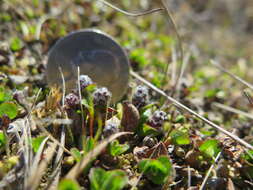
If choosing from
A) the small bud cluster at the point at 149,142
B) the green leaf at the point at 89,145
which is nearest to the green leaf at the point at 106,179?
the green leaf at the point at 89,145

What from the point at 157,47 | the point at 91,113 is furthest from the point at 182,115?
the point at 157,47

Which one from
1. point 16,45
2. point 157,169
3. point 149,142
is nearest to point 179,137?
point 149,142

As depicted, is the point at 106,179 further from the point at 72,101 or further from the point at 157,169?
the point at 72,101

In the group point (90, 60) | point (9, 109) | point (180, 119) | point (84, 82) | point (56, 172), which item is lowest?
point (56, 172)

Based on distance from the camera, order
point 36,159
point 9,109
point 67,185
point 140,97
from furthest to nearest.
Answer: point 140,97 → point 9,109 → point 36,159 → point 67,185

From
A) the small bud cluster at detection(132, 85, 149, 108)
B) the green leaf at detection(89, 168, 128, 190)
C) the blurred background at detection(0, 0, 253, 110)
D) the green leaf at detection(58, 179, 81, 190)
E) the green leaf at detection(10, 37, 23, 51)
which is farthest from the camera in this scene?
the blurred background at detection(0, 0, 253, 110)

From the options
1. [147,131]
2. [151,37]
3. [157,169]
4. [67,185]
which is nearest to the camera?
[67,185]

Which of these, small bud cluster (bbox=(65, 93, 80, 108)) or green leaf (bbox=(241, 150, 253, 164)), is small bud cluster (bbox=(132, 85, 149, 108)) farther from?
green leaf (bbox=(241, 150, 253, 164))

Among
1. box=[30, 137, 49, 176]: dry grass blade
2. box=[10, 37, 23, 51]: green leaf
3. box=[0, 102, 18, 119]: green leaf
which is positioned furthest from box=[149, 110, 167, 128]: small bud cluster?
box=[10, 37, 23, 51]: green leaf
